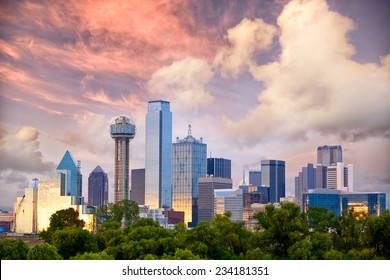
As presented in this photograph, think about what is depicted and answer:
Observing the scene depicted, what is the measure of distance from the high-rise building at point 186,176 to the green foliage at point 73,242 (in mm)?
36876

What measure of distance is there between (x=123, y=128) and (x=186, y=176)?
922 centimetres

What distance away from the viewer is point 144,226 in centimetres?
1177

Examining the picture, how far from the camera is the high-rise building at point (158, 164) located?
136ft

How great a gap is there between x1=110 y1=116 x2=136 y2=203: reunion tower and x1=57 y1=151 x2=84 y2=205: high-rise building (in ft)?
22.6

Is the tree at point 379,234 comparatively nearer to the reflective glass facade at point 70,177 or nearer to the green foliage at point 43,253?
the green foliage at point 43,253

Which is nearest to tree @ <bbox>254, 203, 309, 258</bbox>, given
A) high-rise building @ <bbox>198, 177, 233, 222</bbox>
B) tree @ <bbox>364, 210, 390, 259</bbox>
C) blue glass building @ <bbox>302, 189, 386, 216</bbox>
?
tree @ <bbox>364, 210, 390, 259</bbox>

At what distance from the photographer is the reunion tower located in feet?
196

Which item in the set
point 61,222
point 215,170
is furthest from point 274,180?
point 61,222

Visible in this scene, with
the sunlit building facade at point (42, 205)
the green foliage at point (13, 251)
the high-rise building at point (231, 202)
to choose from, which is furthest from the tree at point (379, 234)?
the high-rise building at point (231, 202)

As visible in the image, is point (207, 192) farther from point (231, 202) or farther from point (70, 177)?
point (70, 177)

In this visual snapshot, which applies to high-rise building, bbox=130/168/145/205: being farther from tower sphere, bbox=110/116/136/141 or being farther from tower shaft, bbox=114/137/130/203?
tower sphere, bbox=110/116/136/141


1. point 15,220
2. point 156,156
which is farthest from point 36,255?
point 156,156

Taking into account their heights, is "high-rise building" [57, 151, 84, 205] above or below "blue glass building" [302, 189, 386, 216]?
above
